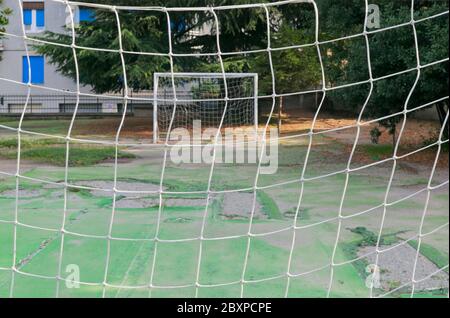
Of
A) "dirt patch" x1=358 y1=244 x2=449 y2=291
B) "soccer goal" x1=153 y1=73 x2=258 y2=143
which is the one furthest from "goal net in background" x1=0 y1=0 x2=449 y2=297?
"soccer goal" x1=153 y1=73 x2=258 y2=143

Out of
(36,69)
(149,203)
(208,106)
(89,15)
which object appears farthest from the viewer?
(36,69)

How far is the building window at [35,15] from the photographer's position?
56.0ft

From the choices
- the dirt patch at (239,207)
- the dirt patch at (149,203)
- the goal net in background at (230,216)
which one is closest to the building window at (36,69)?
the goal net in background at (230,216)

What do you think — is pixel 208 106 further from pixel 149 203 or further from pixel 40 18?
pixel 40 18

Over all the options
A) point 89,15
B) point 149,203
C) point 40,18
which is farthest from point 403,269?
point 40,18

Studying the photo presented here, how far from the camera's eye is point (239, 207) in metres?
4.89

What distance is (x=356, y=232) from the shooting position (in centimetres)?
395

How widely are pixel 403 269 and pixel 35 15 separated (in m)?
16.5

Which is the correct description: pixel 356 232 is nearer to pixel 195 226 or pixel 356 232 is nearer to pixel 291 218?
pixel 291 218

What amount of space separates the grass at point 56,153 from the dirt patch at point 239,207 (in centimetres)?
282

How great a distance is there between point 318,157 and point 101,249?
16.4ft

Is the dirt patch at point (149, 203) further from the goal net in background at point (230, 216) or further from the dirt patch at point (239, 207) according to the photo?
the dirt patch at point (239, 207)
